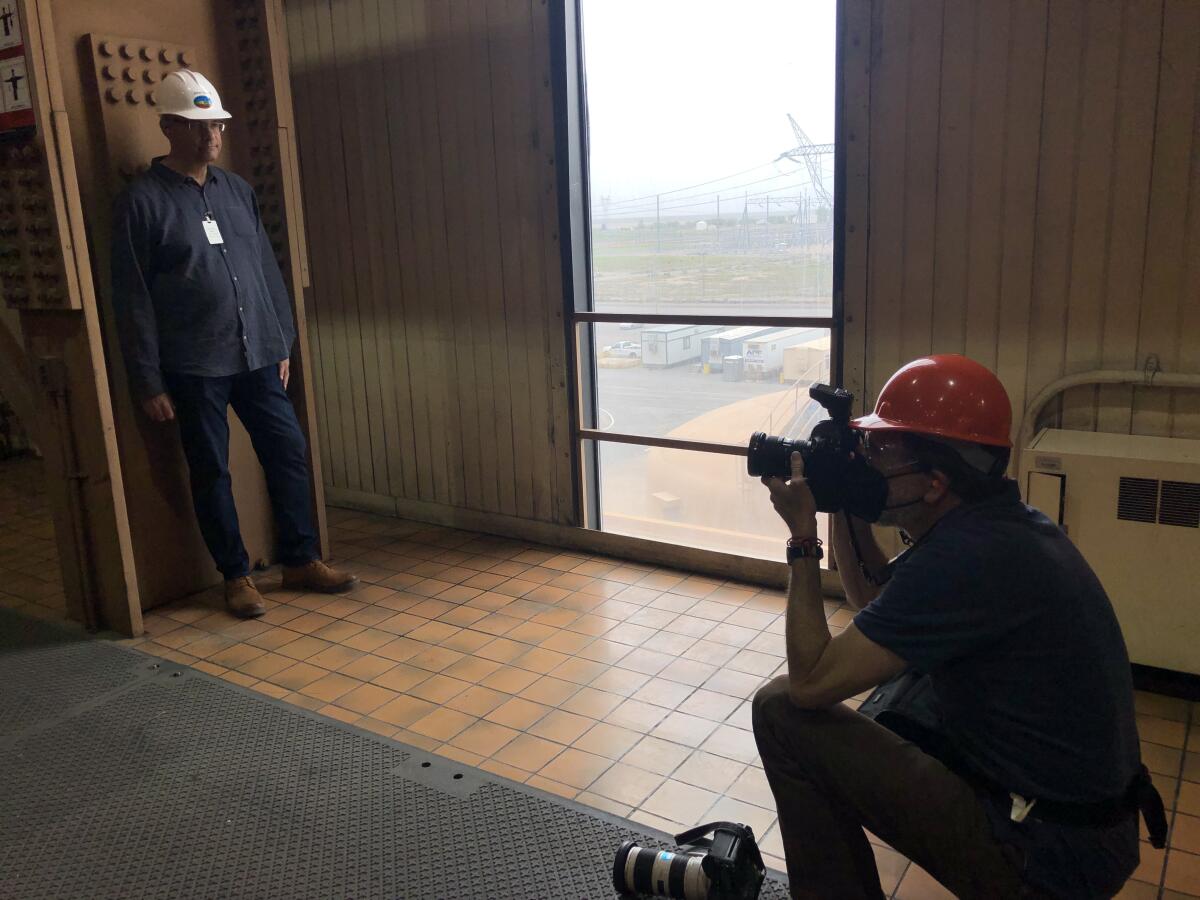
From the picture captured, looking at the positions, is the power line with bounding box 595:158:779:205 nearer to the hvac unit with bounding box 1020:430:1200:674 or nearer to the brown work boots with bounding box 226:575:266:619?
the hvac unit with bounding box 1020:430:1200:674

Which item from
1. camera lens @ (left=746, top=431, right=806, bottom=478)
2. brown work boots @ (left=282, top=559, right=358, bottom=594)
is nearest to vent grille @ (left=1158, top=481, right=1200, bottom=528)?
camera lens @ (left=746, top=431, right=806, bottom=478)

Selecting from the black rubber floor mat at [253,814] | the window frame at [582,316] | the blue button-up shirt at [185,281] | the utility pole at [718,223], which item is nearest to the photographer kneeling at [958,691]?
the black rubber floor mat at [253,814]

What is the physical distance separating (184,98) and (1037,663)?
10.4 ft

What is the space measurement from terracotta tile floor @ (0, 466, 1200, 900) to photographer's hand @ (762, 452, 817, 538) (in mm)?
875

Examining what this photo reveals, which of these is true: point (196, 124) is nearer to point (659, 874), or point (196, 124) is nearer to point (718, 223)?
point (718, 223)

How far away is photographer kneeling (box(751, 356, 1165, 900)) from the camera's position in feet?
4.74

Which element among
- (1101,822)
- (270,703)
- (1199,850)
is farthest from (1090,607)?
(270,703)

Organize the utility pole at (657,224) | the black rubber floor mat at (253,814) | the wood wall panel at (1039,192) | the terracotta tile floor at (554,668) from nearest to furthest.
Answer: the black rubber floor mat at (253,814)
the terracotta tile floor at (554,668)
the wood wall panel at (1039,192)
the utility pole at (657,224)

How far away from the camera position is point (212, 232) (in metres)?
3.38

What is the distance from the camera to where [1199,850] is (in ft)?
6.88

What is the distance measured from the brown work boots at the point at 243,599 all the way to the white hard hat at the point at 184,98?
170 cm

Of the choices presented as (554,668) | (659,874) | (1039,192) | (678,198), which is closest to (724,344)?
(678,198)

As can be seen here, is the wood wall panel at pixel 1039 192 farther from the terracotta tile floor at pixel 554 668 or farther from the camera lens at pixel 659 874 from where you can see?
the camera lens at pixel 659 874

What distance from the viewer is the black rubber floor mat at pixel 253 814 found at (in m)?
2.08
